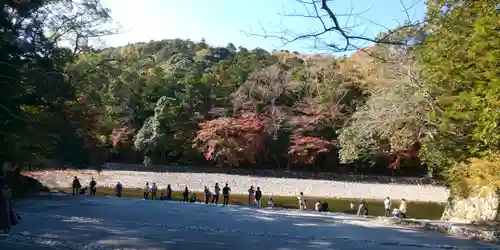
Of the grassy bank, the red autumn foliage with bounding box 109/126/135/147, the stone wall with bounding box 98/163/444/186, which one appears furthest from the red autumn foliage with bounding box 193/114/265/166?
the red autumn foliage with bounding box 109/126/135/147

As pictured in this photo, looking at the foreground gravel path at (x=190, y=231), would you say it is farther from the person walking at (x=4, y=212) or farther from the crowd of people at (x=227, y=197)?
the crowd of people at (x=227, y=197)

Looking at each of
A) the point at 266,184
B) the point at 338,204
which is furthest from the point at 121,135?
the point at 338,204

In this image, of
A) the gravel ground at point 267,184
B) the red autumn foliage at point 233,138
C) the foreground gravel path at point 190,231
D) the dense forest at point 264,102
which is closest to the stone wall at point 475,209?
the dense forest at point 264,102

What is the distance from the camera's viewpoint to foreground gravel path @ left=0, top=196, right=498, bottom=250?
27.6 feet

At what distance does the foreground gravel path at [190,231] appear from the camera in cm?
842

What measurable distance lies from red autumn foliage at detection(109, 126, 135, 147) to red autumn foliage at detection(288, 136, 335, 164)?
526 inches

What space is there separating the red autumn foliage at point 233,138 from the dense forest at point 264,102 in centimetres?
10

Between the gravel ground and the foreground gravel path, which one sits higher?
the gravel ground

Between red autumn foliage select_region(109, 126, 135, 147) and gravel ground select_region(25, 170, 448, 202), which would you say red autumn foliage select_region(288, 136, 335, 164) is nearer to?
gravel ground select_region(25, 170, 448, 202)

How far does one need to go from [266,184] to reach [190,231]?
2080cm

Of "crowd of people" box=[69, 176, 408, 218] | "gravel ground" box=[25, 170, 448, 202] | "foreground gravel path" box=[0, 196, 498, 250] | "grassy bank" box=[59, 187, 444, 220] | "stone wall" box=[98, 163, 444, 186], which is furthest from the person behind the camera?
"stone wall" box=[98, 163, 444, 186]

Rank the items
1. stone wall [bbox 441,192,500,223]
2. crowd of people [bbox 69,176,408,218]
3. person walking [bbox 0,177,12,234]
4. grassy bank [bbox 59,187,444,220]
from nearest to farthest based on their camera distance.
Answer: person walking [bbox 0,177,12,234], stone wall [bbox 441,192,500,223], crowd of people [bbox 69,176,408,218], grassy bank [bbox 59,187,444,220]

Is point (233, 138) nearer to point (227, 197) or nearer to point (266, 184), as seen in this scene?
point (266, 184)

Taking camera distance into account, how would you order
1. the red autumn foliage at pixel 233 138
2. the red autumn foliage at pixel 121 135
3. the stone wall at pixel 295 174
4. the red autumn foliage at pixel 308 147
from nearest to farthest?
the red autumn foliage at pixel 308 147 < the stone wall at pixel 295 174 < the red autumn foliage at pixel 233 138 < the red autumn foliage at pixel 121 135
